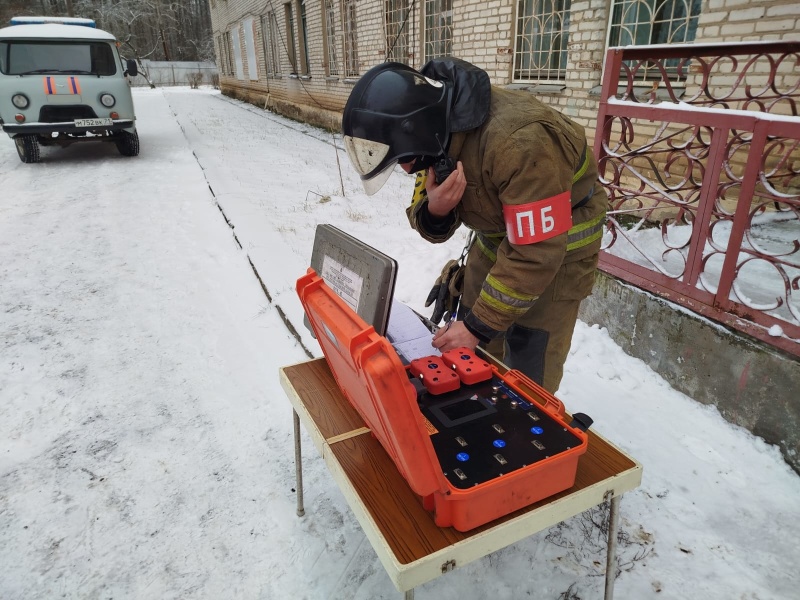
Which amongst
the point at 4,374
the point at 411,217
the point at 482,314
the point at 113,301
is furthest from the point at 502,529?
the point at 113,301

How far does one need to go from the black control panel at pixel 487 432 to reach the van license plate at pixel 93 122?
9.11m

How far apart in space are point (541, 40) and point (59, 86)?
23.6 feet

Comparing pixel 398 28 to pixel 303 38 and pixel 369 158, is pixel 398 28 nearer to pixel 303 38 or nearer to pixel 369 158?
pixel 303 38

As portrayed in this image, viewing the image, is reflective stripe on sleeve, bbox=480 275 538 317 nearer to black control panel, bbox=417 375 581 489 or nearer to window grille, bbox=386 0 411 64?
black control panel, bbox=417 375 581 489

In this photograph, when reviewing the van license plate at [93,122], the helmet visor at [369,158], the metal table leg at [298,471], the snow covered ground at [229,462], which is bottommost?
the snow covered ground at [229,462]

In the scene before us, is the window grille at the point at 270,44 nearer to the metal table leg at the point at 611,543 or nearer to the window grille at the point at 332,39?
the window grille at the point at 332,39

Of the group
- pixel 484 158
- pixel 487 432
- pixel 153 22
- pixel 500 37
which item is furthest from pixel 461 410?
pixel 153 22

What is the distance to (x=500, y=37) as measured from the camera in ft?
21.3

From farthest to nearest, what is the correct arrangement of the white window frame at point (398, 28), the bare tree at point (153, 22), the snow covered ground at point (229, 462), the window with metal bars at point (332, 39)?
1. the bare tree at point (153, 22)
2. the window with metal bars at point (332, 39)
3. the white window frame at point (398, 28)
4. the snow covered ground at point (229, 462)

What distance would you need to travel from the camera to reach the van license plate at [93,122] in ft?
27.2

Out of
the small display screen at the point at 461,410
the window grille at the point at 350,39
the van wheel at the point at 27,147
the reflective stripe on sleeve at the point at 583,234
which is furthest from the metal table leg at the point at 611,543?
the window grille at the point at 350,39

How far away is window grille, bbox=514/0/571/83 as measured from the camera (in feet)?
18.7

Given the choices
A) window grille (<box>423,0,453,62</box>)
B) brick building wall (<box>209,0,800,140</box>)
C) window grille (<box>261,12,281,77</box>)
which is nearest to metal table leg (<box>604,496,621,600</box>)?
brick building wall (<box>209,0,800,140</box>)

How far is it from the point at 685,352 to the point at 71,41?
9736 millimetres
